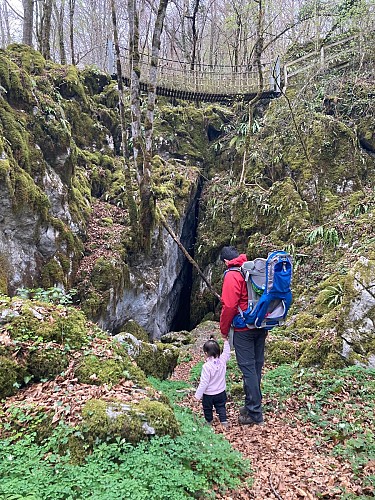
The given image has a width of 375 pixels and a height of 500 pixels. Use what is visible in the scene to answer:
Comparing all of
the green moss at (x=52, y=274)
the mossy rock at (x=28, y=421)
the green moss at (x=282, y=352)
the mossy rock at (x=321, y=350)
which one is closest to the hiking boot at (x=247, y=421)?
the mossy rock at (x=321, y=350)

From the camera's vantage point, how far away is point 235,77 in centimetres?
1725

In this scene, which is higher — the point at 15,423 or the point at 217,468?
the point at 15,423

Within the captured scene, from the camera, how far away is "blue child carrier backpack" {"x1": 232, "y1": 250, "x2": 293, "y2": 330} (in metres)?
Result: 4.46

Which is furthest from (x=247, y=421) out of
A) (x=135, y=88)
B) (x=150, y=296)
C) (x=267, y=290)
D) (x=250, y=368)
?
(x=135, y=88)

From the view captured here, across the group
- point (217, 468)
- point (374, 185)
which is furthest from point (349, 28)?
point (217, 468)

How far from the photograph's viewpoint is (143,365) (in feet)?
18.8

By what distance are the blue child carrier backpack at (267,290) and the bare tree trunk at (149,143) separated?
6.07 m

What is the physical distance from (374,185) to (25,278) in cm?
1084

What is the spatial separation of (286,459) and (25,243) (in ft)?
21.3

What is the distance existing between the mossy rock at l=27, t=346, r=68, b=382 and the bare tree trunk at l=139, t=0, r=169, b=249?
690 cm

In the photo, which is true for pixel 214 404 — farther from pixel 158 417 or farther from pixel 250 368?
pixel 158 417

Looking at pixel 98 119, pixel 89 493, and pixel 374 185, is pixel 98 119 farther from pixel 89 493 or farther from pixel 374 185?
pixel 89 493

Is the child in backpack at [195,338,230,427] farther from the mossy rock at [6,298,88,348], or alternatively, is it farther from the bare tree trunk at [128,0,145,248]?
the bare tree trunk at [128,0,145,248]

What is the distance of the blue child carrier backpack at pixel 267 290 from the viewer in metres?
4.46
